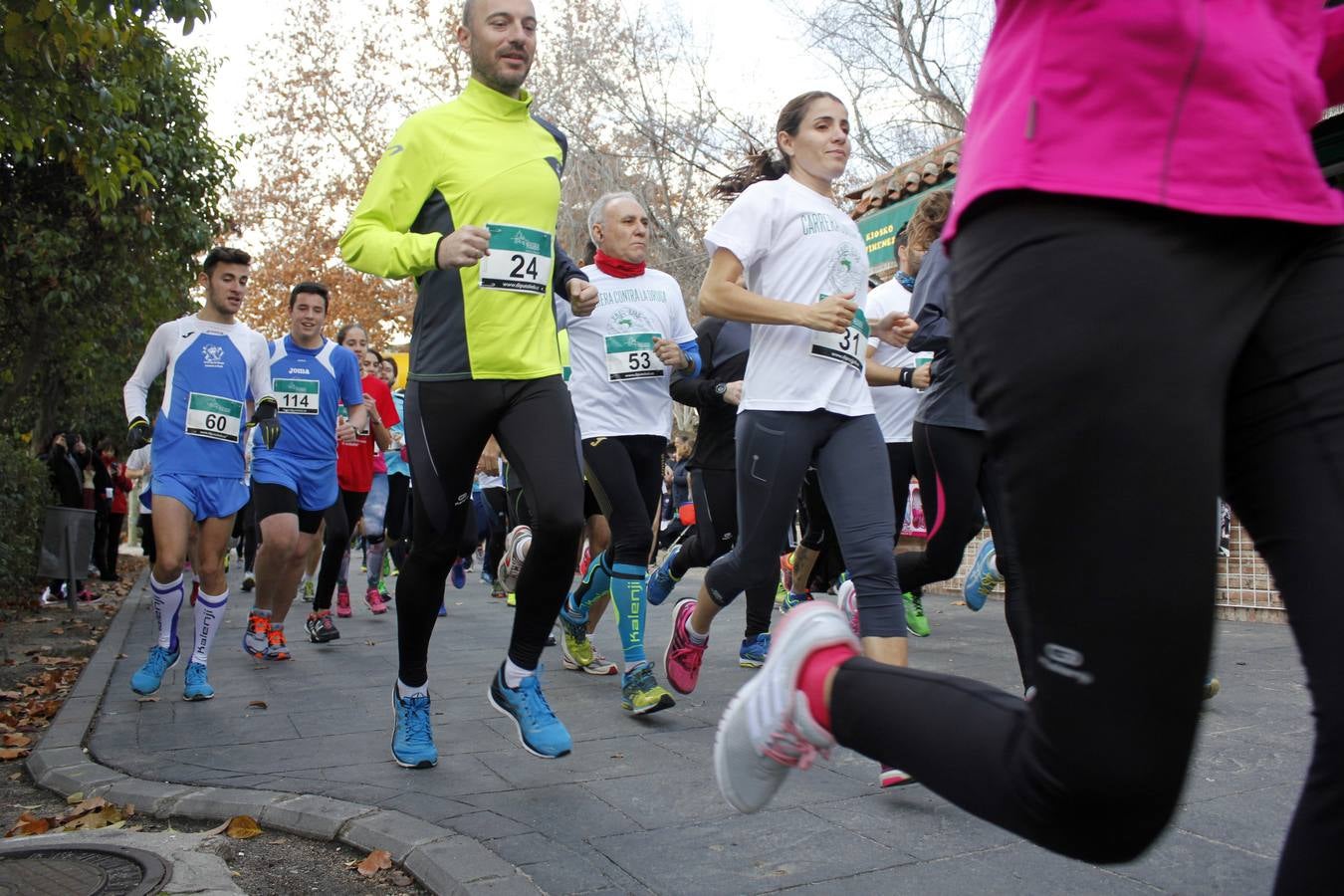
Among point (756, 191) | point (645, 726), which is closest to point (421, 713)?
point (645, 726)

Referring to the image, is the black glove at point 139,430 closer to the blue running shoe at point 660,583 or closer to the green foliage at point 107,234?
the blue running shoe at point 660,583

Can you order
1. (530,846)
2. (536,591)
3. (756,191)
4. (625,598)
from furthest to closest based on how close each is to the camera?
(625,598), (756,191), (536,591), (530,846)

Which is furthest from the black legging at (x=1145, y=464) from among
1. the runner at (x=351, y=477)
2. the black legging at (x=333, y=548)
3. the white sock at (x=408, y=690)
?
the black legging at (x=333, y=548)

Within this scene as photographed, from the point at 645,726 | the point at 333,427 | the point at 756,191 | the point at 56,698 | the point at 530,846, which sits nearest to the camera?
the point at 530,846

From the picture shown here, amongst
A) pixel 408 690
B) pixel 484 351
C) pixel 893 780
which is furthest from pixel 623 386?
pixel 893 780

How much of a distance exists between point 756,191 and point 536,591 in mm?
1522

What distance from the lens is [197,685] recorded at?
562 centimetres

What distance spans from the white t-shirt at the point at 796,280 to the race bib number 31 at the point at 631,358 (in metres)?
1.72

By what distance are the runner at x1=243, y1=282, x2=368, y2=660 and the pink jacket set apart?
5.57 m

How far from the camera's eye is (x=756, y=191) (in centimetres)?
411

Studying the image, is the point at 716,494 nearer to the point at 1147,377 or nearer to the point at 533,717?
the point at 533,717

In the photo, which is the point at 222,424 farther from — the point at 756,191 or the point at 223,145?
the point at 223,145

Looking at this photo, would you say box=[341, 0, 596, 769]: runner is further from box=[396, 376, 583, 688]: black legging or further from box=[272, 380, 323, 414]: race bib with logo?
box=[272, 380, 323, 414]: race bib with logo

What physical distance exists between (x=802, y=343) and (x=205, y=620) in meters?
3.52
